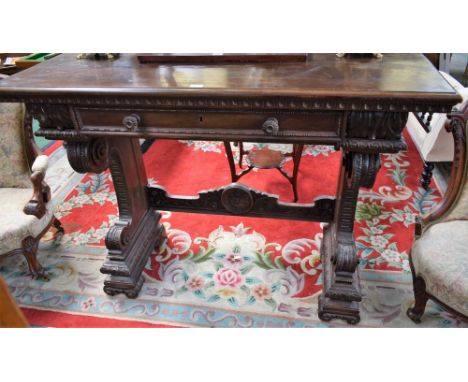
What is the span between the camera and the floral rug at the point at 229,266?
1.74 meters

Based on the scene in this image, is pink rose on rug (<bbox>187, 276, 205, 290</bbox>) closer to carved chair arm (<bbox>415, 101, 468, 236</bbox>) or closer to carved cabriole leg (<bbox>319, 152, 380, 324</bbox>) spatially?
carved cabriole leg (<bbox>319, 152, 380, 324</bbox>)

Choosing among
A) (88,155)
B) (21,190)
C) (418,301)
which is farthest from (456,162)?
(21,190)

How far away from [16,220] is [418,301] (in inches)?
81.5

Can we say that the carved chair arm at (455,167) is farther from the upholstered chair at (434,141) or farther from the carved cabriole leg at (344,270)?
the upholstered chair at (434,141)

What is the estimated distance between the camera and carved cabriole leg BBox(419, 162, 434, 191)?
8.23 ft

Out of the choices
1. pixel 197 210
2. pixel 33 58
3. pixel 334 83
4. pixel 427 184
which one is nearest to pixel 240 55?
pixel 334 83

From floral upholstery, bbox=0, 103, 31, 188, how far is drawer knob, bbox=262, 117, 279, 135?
4.88 feet

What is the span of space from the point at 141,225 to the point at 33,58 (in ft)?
7.34

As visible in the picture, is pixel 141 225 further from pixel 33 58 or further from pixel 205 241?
pixel 33 58

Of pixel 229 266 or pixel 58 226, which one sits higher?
pixel 58 226

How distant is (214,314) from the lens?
1.74m

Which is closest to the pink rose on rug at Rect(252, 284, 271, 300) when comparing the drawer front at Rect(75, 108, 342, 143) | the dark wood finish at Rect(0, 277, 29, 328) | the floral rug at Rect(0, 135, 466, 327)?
the floral rug at Rect(0, 135, 466, 327)

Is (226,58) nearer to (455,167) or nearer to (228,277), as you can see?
(455,167)

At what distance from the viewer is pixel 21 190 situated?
6.48 feet
